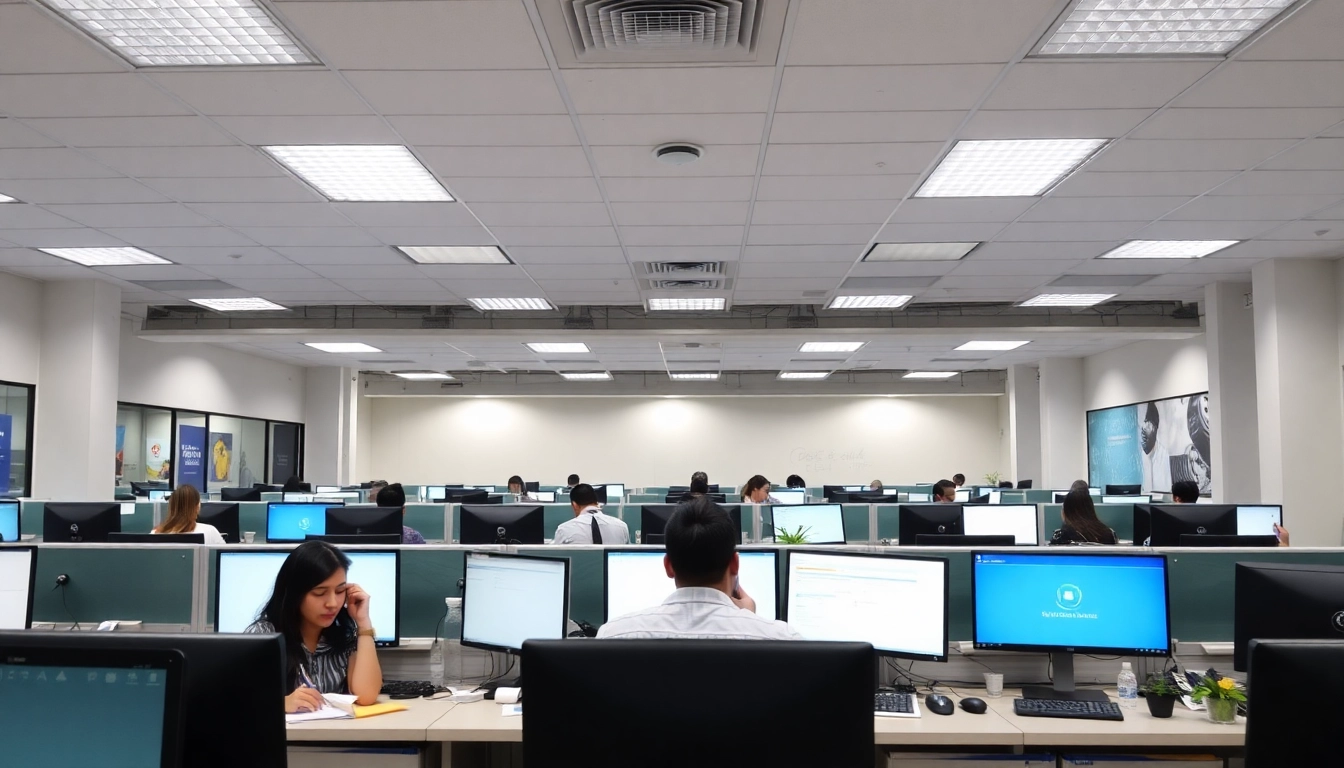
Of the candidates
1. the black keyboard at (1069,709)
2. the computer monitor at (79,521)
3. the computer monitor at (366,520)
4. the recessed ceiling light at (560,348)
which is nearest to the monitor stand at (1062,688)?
the black keyboard at (1069,709)

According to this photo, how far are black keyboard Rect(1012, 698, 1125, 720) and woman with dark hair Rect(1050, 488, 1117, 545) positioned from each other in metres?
2.50

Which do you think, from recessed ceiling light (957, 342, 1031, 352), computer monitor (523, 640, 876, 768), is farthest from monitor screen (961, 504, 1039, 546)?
recessed ceiling light (957, 342, 1031, 352)

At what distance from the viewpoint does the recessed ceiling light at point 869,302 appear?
9461 mm

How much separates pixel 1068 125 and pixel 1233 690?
288 cm

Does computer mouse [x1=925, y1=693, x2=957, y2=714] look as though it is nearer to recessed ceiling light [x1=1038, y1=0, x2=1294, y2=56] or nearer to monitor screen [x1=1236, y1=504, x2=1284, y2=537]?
recessed ceiling light [x1=1038, y1=0, x2=1294, y2=56]

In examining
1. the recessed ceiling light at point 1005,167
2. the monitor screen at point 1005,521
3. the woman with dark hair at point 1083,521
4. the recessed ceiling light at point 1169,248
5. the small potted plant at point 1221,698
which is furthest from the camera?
the recessed ceiling light at point 1169,248

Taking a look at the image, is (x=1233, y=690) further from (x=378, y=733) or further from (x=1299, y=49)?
(x=1299, y=49)

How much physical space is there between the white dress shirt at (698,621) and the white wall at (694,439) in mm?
16264

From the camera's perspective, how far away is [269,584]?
3.27 m

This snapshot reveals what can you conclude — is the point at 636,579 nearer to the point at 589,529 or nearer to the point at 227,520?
the point at 589,529

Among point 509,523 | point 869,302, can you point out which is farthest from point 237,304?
point 869,302

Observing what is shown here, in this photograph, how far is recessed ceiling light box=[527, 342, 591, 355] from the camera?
40.5ft

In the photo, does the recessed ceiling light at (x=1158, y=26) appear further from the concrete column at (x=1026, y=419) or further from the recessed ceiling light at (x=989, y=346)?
the concrete column at (x=1026, y=419)

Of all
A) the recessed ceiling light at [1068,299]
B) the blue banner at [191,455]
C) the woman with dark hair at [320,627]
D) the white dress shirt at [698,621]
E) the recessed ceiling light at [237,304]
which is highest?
the recessed ceiling light at [1068,299]
